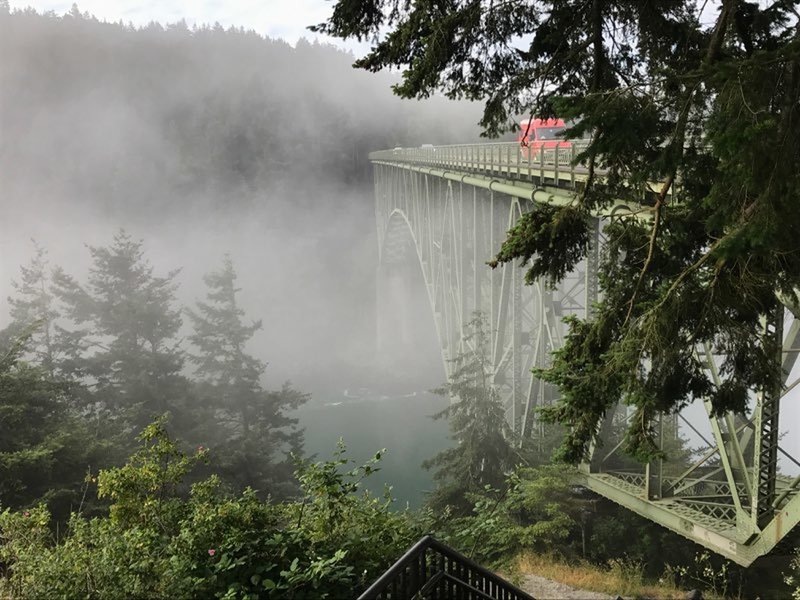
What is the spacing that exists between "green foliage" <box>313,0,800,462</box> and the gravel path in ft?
17.6

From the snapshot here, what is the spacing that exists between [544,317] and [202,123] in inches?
3734

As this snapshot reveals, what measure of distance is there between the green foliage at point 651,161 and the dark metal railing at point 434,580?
1.18 metres

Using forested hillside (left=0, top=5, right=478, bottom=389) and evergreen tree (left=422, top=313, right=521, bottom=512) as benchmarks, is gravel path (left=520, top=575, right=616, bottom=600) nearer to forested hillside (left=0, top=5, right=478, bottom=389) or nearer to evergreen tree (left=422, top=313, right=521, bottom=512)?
evergreen tree (left=422, top=313, right=521, bottom=512)

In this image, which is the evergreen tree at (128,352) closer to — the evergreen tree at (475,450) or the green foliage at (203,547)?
the evergreen tree at (475,450)

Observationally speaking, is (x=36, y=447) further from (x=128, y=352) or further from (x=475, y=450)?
(x=128, y=352)

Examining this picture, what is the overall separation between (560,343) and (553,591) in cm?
446

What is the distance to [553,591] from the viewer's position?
8734 millimetres

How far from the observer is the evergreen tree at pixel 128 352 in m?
22.8

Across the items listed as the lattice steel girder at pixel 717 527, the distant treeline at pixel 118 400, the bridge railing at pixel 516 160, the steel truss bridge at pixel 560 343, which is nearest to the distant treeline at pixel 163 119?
the distant treeline at pixel 118 400

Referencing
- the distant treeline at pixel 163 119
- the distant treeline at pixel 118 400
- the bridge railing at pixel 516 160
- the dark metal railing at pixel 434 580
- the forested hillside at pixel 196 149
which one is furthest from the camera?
the distant treeline at pixel 163 119

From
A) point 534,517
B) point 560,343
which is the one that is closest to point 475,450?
point 534,517

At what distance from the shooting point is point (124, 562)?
452cm

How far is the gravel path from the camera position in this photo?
8477 millimetres

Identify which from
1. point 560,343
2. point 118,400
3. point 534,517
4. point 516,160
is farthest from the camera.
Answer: point 118,400
